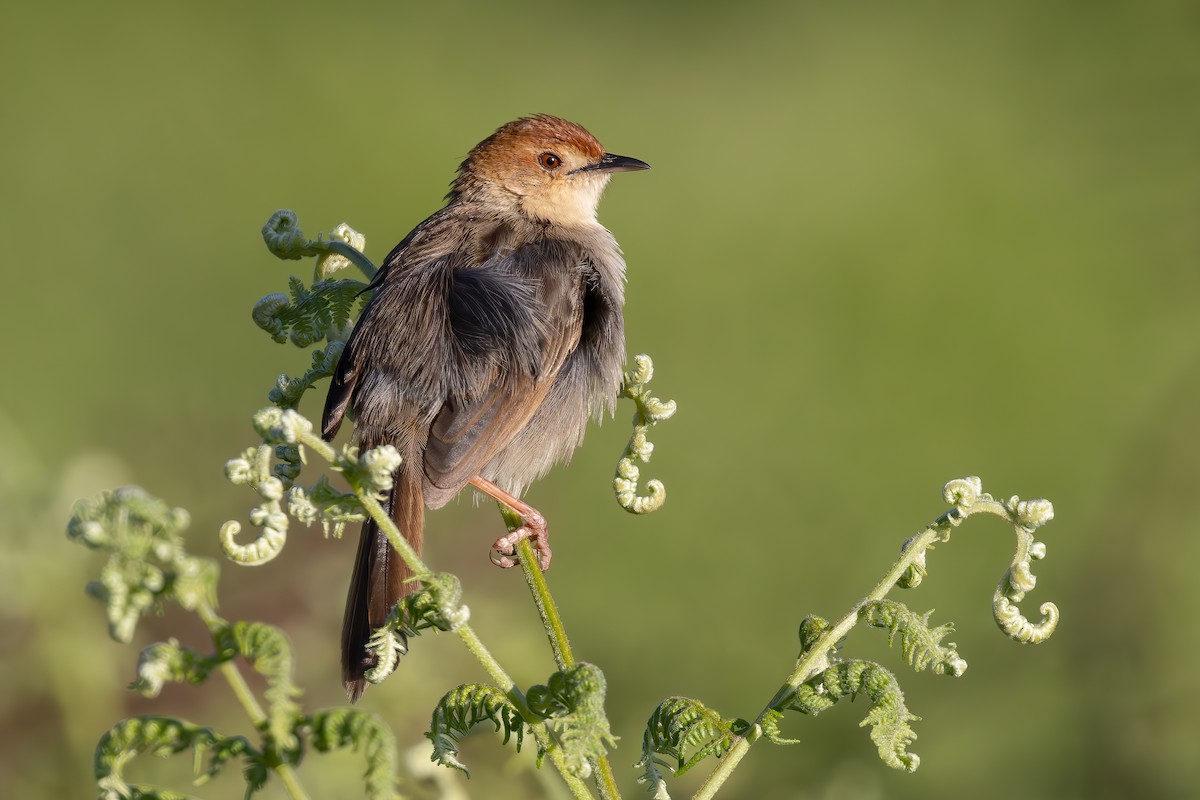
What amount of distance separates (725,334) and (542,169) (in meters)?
3.40

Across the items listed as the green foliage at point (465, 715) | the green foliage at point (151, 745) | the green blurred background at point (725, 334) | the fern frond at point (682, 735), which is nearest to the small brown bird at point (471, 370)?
the green blurred background at point (725, 334)

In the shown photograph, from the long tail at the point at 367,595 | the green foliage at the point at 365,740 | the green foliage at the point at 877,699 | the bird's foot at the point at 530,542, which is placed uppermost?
the bird's foot at the point at 530,542

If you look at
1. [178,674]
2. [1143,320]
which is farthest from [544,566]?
[1143,320]

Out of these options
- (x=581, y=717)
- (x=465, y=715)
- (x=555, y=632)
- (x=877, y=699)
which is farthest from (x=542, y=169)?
(x=581, y=717)

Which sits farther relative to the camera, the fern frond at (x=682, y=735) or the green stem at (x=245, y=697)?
the fern frond at (x=682, y=735)

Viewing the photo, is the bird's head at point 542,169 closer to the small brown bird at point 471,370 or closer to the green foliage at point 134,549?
the small brown bird at point 471,370

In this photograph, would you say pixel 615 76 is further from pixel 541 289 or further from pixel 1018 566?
pixel 1018 566

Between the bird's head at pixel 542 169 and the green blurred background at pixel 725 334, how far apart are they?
1.10 m

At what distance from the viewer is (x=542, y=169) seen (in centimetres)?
461

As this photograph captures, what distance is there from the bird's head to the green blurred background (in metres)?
1.10

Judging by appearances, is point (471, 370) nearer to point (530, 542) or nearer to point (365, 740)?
point (530, 542)

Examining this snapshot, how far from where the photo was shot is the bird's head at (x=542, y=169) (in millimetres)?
4562

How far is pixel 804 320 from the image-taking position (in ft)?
26.2

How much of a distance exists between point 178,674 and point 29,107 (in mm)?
9654
